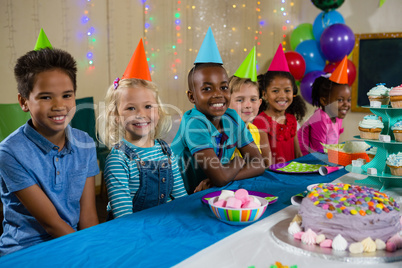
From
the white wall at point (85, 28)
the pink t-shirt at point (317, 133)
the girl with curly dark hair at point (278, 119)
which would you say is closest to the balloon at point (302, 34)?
the white wall at point (85, 28)

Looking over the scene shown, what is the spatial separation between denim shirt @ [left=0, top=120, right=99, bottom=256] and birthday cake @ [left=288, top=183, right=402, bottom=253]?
75cm

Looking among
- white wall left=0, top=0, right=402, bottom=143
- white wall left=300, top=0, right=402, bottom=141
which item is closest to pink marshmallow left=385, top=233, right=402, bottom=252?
white wall left=0, top=0, right=402, bottom=143

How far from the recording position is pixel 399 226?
89 cm

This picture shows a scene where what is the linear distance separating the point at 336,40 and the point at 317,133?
6.42 feet

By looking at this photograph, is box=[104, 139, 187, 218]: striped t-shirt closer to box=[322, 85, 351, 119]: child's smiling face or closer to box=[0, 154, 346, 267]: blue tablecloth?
box=[0, 154, 346, 267]: blue tablecloth

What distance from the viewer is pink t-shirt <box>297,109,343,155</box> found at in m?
2.54

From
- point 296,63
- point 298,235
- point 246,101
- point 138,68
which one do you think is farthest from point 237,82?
point 296,63

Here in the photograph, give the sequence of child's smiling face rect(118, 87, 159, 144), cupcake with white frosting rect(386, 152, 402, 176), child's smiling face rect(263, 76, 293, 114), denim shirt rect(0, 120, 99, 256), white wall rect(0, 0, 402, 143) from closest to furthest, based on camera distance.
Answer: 1. denim shirt rect(0, 120, 99, 256)
2. cupcake with white frosting rect(386, 152, 402, 176)
3. child's smiling face rect(118, 87, 159, 144)
4. child's smiling face rect(263, 76, 293, 114)
5. white wall rect(0, 0, 402, 143)

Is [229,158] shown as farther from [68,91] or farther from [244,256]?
[244,256]

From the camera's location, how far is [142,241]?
916 mm

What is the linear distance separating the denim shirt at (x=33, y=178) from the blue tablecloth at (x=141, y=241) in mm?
313

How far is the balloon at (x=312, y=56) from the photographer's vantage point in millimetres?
4488

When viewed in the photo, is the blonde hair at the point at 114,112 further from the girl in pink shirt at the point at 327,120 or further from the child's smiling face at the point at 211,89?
the girl in pink shirt at the point at 327,120

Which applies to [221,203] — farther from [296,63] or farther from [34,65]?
[296,63]
